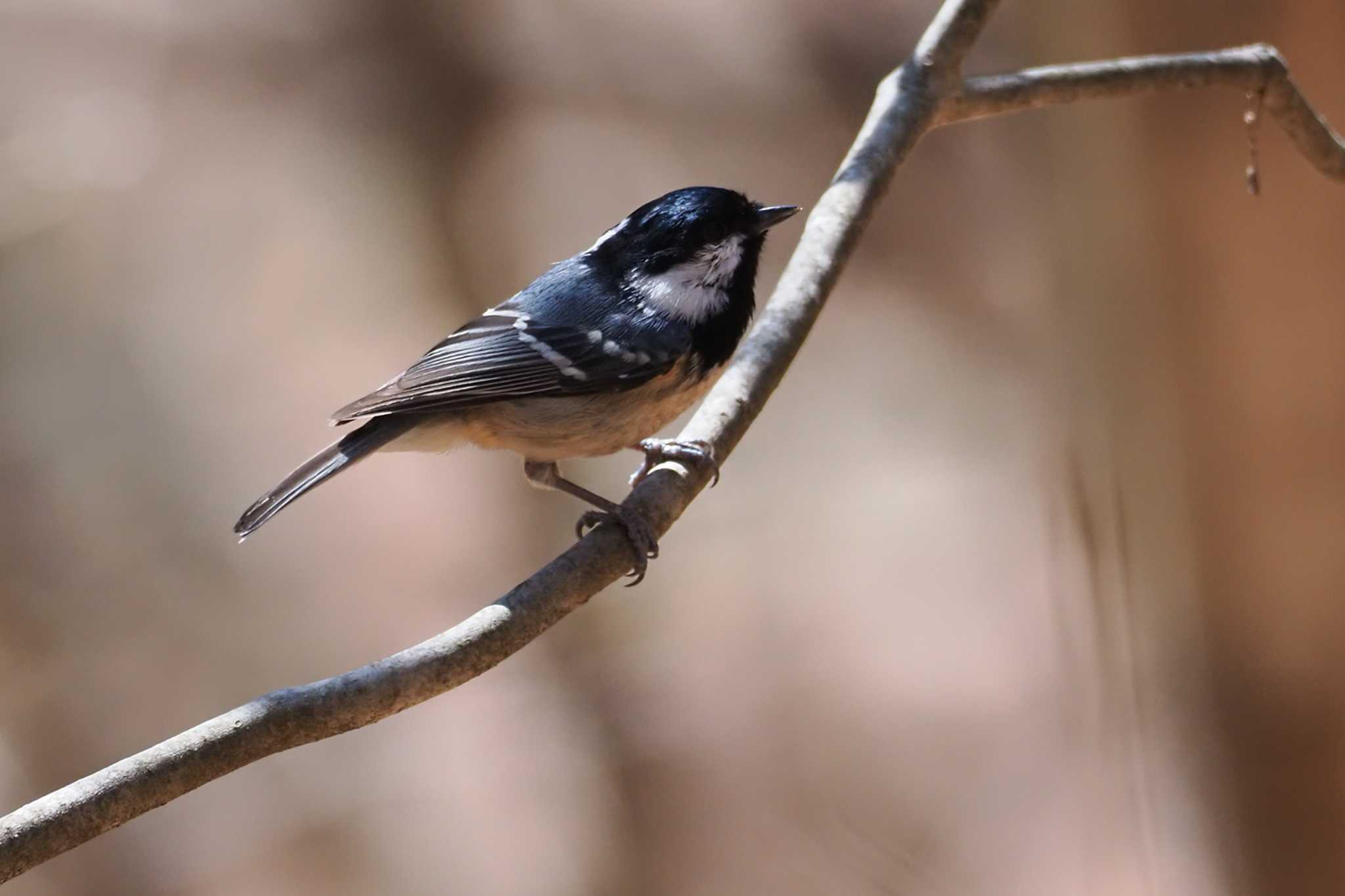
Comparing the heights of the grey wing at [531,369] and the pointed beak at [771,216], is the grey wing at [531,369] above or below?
below

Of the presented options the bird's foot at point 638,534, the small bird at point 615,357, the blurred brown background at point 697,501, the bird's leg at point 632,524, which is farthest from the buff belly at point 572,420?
the blurred brown background at point 697,501

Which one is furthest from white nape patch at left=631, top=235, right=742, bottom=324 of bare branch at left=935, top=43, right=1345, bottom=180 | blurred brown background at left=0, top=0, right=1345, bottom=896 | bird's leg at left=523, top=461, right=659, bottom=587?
blurred brown background at left=0, top=0, right=1345, bottom=896

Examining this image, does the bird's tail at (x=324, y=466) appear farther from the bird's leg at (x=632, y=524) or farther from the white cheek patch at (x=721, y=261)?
the white cheek patch at (x=721, y=261)

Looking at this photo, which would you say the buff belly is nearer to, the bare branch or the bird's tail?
the bird's tail

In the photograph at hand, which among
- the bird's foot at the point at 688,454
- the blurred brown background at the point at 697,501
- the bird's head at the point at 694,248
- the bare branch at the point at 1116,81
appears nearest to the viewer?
the bird's foot at the point at 688,454

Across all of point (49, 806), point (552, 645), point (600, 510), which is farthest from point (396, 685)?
point (552, 645)

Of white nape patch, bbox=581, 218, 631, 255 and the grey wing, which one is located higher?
white nape patch, bbox=581, 218, 631, 255
